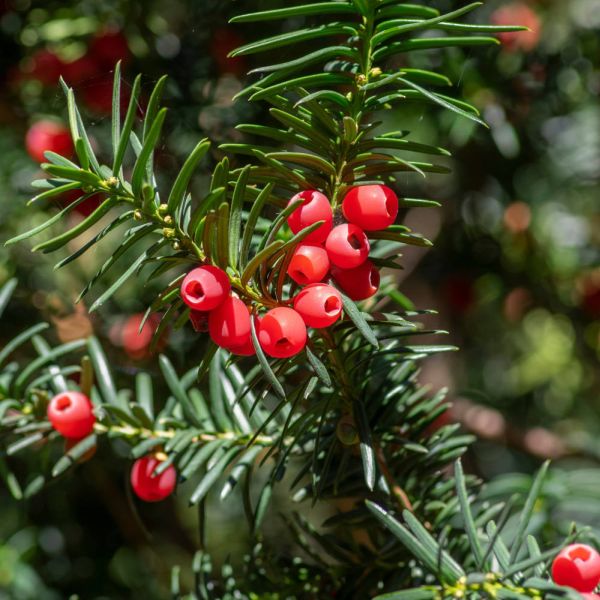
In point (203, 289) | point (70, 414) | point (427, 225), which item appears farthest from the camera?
point (427, 225)

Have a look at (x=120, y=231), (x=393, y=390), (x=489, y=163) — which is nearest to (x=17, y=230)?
(x=120, y=231)

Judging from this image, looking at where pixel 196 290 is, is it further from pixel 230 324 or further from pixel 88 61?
pixel 88 61

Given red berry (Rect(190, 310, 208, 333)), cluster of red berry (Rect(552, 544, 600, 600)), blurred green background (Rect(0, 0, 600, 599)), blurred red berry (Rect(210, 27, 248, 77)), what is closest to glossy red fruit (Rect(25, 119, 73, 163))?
blurred green background (Rect(0, 0, 600, 599))

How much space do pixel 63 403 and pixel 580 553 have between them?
0.34m

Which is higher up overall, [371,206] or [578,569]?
[371,206]

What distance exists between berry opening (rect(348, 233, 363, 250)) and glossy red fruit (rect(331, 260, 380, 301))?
0.07 feet

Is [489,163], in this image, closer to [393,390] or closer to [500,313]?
[500,313]

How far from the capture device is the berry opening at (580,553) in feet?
1.19

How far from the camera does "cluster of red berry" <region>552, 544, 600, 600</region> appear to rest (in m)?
0.36

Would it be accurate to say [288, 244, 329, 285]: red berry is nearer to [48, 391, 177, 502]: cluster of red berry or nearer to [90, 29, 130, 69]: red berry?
[48, 391, 177, 502]: cluster of red berry

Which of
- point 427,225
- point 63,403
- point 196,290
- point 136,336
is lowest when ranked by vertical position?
point 427,225

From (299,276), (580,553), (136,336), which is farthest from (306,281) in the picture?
(136,336)

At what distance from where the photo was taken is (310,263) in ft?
1.18

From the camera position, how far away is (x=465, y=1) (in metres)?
0.77
